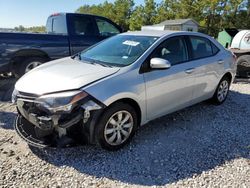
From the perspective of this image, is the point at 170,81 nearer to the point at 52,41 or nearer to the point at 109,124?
the point at 109,124

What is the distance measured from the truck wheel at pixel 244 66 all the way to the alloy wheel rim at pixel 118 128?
6.41m

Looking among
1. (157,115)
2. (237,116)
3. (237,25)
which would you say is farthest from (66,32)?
(237,25)

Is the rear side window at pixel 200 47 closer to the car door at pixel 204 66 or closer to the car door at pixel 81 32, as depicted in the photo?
the car door at pixel 204 66

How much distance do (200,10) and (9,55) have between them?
Result: 124 ft

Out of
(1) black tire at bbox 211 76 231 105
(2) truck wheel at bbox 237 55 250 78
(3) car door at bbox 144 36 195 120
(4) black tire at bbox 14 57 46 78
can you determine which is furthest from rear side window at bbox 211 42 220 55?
(4) black tire at bbox 14 57 46 78

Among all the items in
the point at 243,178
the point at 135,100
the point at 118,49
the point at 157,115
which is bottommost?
the point at 243,178

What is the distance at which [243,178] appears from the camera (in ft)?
10.6

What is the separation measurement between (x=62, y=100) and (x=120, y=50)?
1494 millimetres

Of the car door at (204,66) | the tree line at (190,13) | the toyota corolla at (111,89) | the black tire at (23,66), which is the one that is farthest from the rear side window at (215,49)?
the tree line at (190,13)

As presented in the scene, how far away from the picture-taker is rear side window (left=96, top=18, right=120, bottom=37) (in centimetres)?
797

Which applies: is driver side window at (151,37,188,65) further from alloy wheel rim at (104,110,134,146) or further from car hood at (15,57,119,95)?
alloy wheel rim at (104,110,134,146)

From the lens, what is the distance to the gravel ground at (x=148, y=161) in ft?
10.1

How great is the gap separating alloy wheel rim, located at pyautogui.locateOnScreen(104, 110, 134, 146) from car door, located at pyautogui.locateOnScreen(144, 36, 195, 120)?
395 millimetres

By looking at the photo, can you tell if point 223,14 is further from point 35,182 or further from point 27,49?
point 35,182
